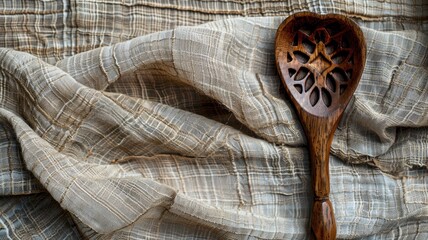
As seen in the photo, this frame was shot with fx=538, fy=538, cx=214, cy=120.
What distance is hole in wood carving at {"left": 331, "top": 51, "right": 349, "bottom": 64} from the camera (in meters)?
0.71

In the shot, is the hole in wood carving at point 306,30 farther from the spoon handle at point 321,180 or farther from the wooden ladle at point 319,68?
the spoon handle at point 321,180

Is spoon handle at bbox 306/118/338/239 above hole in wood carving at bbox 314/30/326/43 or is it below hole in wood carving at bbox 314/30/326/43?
below

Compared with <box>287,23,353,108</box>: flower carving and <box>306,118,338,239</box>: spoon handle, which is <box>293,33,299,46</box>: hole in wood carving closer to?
<box>287,23,353,108</box>: flower carving

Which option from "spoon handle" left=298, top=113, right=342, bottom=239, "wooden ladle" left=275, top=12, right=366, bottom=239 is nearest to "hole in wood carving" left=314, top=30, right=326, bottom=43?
"wooden ladle" left=275, top=12, right=366, bottom=239

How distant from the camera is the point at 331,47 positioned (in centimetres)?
72

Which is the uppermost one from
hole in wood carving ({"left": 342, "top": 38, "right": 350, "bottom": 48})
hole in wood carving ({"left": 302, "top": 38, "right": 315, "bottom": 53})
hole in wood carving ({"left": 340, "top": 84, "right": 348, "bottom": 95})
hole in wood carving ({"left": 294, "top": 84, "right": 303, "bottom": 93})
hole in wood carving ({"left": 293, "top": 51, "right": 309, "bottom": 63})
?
hole in wood carving ({"left": 342, "top": 38, "right": 350, "bottom": 48})

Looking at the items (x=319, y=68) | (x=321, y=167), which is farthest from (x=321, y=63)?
(x=321, y=167)

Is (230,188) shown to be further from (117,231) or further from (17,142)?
(17,142)

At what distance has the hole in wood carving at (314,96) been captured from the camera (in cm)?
70

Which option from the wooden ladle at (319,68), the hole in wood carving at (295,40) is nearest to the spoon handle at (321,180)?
the wooden ladle at (319,68)

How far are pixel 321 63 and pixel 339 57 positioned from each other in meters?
0.03

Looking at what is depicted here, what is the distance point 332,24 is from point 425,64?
0.15 meters

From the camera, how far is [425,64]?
0.74 metres

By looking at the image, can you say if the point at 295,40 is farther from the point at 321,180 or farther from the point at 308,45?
the point at 321,180
